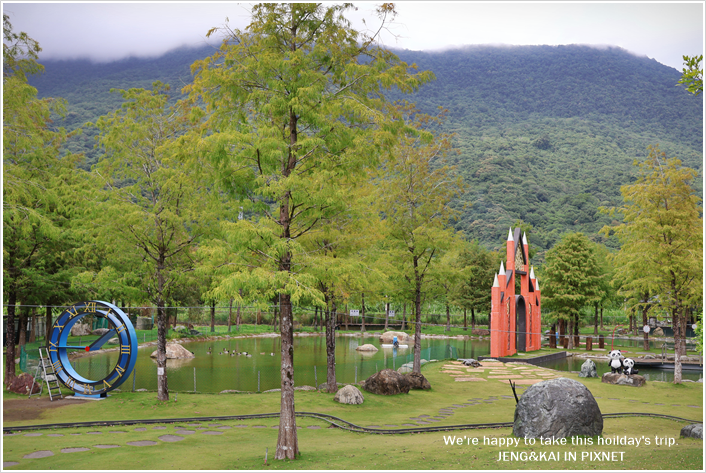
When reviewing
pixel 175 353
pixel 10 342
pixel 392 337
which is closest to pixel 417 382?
pixel 10 342

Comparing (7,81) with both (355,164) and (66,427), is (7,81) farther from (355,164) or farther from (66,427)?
(66,427)

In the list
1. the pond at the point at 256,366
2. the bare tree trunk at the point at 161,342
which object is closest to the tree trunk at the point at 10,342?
the pond at the point at 256,366

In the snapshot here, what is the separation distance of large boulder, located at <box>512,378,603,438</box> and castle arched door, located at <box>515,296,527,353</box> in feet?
80.8

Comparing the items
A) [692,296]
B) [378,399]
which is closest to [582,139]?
[692,296]

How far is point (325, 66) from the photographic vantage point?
11.7 meters

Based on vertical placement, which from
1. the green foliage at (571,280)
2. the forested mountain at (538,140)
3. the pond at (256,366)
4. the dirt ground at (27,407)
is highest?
the forested mountain at (538,140)

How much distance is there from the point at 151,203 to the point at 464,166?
100827 mm

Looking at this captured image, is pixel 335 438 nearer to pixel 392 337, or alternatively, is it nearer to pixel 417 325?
pixel 417 325

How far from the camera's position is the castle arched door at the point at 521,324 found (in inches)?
1390

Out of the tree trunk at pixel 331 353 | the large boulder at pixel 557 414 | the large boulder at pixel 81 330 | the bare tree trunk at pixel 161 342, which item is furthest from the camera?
the large boulder at pixel 81 330

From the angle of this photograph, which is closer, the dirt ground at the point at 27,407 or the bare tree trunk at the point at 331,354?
the dirt ground at the point at 27,407

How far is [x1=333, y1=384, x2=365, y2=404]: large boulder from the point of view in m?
17.0

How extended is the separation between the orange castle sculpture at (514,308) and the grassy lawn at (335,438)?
11.5 meters

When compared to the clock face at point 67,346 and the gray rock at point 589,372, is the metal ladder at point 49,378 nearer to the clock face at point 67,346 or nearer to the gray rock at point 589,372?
the clock face at point 67,346
